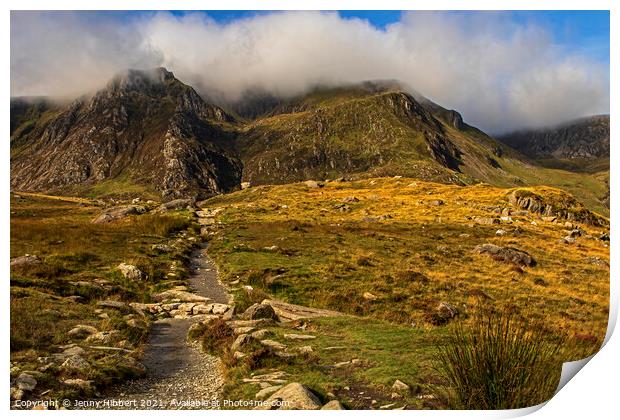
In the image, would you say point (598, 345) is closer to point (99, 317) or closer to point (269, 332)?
point (269, 332)

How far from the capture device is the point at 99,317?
16.3m

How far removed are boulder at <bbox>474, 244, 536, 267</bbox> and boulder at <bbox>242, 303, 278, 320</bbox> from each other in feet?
70.2

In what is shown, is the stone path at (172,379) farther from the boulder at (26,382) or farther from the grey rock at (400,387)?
the grey rock at (400,387)

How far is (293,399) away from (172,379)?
3975 mm

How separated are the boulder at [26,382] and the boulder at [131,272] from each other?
42.7ft

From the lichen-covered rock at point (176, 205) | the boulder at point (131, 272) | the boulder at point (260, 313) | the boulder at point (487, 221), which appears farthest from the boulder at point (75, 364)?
the lichen-covered rock at point (176, 205)

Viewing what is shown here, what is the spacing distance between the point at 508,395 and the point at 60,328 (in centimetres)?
1345

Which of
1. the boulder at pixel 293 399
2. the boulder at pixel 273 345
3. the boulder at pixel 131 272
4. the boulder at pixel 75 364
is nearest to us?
the boulder at pixel 293 399

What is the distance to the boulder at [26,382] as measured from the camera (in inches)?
401

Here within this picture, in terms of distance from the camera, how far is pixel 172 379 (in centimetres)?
1198

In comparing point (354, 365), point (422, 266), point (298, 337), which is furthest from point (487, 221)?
point (354, 365)

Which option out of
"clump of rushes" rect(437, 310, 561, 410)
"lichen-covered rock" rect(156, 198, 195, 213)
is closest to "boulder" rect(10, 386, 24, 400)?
"clump of rushes" rect(437, 310, 561, 410)

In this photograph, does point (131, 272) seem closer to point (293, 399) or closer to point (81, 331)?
point (81, 331)

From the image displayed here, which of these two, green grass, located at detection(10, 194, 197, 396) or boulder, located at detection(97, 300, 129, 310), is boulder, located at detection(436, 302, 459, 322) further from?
boulder, located at detection(97, 300, 129, 310)
